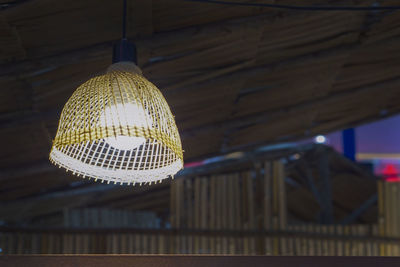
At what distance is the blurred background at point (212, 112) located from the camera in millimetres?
3059

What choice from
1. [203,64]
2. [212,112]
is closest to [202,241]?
[212,112]

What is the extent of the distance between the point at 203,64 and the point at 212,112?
1060mm

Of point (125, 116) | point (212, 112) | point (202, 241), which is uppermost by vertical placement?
point (212, 112)

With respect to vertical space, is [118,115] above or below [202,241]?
above

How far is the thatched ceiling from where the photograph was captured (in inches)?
115

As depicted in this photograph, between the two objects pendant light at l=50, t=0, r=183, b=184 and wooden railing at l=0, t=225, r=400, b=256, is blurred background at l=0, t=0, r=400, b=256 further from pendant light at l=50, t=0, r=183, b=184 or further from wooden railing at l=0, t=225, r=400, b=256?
pendant light at l=50, t=0, r=183, b=184

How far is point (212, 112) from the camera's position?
15.8ft

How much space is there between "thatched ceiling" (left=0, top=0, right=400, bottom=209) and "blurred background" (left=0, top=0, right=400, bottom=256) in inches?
0.5

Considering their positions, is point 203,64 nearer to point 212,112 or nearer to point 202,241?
point 212,112

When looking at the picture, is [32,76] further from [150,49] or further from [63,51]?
[150,49]

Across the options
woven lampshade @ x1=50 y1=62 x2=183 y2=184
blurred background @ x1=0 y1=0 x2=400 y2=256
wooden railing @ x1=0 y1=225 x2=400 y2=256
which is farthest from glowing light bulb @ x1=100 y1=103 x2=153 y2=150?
wooden railing @ x1=0 y1=225 x2=400 y2=256

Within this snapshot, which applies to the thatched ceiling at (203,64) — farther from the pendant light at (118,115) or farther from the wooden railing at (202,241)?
the pendant light at (118,115)

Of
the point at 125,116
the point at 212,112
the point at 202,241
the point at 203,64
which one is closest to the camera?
the point at 125,116

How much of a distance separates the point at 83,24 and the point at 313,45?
205 cm
